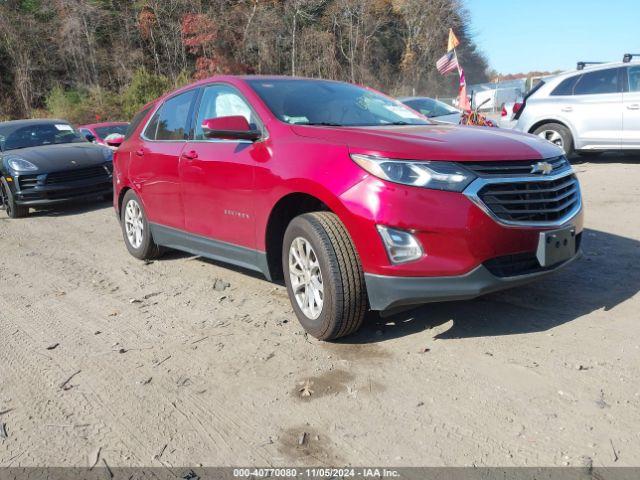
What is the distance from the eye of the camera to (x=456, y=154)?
124 inches

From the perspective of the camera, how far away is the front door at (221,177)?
4.02 meters

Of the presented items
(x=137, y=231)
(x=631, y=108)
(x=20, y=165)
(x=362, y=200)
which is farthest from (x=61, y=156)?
(x=631, y=108)

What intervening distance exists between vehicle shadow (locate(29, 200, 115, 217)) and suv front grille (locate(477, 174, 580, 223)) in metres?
7.91

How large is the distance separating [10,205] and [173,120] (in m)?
5.45

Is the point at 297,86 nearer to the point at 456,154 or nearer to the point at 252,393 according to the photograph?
the point at 456,154

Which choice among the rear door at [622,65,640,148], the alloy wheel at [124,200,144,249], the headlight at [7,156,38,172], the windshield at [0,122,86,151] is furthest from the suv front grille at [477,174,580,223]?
the windshield at [0,122,86,151]

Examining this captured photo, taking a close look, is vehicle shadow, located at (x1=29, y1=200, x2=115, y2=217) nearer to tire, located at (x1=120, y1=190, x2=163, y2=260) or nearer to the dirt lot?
tire, located at (x1=120, y1=190, x2=163, y2=260)

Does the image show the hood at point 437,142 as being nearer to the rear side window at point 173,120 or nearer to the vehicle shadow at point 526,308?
the vehicle shadow at point 526,308

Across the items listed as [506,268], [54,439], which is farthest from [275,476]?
[506,268]

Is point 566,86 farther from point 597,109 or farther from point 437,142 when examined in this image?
point 437,142

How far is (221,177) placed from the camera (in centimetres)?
423

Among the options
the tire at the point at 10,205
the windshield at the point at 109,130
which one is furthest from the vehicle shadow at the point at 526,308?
the windshield at the point at 109,130

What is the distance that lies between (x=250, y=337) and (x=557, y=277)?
8.14ft

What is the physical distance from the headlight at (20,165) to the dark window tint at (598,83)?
9265 mm
